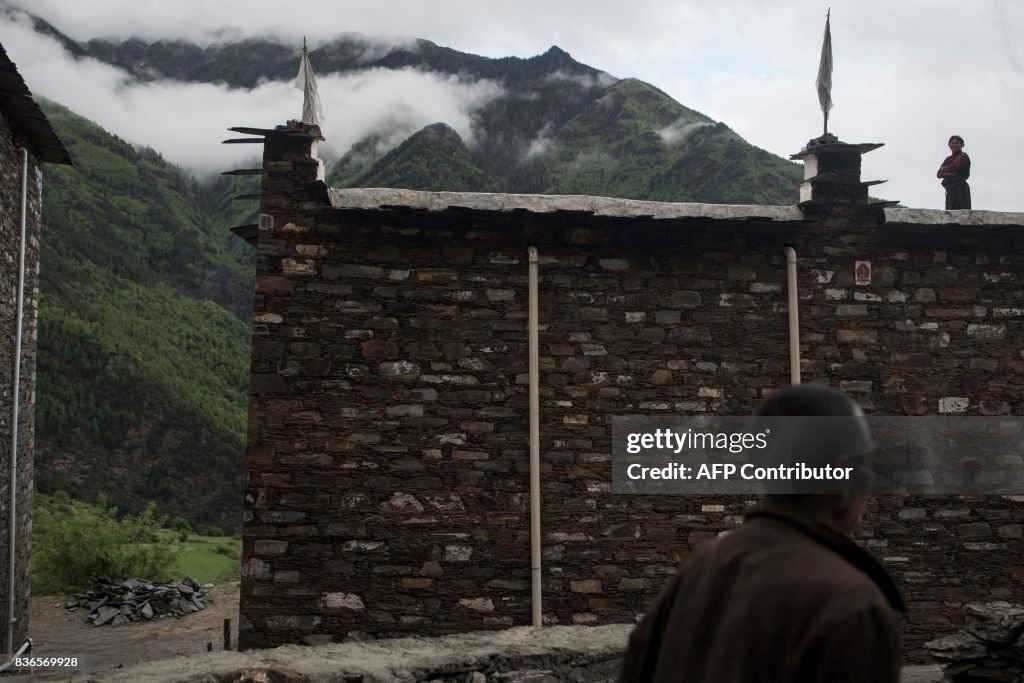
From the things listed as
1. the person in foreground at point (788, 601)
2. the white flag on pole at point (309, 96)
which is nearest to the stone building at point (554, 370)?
the white flag on pole at point (309, 96)

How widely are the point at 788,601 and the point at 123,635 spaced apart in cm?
1359

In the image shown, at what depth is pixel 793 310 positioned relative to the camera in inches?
313

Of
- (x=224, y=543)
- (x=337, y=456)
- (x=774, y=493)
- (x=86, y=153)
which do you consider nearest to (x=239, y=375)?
(x=224, y=543)

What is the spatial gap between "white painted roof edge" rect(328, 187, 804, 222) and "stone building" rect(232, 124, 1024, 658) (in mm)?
21

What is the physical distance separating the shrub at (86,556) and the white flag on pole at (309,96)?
38.3 feet

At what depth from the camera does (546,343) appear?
25.3 ft

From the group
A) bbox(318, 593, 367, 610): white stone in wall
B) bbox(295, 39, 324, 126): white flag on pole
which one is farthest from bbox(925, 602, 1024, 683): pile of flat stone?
bbox(295, 39, 324, 126): white flag on pole

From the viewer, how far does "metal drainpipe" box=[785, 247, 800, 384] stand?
7.91m

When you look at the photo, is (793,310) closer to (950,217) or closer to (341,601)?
(950,217)

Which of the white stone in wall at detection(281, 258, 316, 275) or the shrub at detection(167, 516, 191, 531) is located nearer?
the white stone in wall at detection(281, 258, 316, 275)

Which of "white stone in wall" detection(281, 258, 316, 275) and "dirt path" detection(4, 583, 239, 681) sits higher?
"white stone in wall" detection(281, 258, 316, 275)

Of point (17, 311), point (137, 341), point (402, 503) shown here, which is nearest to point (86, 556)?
point (17, 311)

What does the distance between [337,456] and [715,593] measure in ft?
19.1

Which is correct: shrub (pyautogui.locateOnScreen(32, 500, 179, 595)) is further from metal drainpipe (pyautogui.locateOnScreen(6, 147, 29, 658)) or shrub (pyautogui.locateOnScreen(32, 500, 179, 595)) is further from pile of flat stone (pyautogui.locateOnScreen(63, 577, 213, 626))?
metal drainpipe (pyautogui.locateOnScreen(6, 147, 29, 658))
